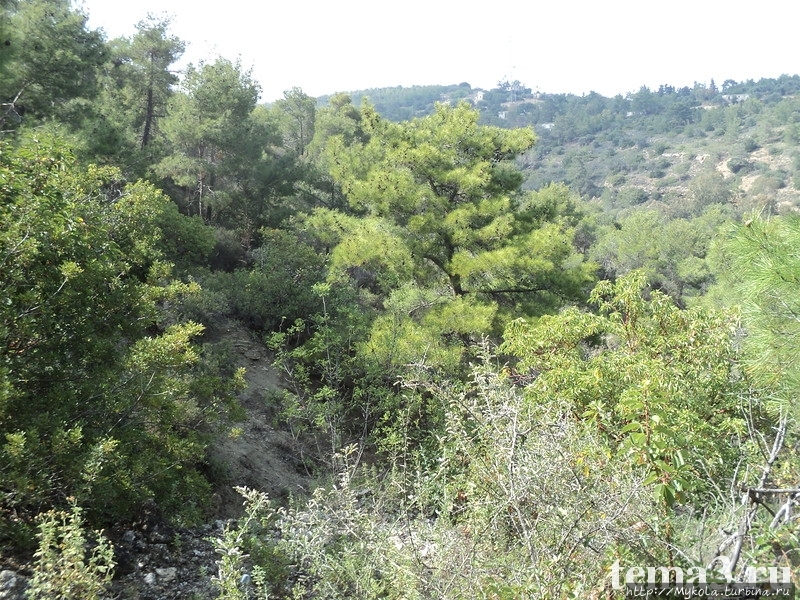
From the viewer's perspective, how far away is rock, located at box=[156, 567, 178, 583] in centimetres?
412

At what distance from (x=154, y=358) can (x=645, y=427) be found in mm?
3956

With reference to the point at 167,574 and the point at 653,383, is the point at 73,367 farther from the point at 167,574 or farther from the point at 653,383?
the point at 653,383

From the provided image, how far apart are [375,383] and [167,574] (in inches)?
184

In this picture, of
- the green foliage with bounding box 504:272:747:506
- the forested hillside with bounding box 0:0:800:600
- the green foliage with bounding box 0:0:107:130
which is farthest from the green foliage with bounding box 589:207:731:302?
the green foliage with bounding box 0:0:107:130

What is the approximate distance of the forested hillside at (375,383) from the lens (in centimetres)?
281

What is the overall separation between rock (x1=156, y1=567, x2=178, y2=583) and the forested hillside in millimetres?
27

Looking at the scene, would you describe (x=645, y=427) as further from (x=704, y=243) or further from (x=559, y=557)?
(x=704, y=243)

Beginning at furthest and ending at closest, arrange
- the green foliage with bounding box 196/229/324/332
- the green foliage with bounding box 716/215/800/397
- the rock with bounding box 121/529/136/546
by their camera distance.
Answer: the green foliage with bounding box 196/229/324/332, the rock with bounding box 121/529/136/546, the green foliage with bounding box 716/215/800/397

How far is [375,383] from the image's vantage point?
854cm

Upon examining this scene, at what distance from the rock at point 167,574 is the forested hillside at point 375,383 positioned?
0.03 m

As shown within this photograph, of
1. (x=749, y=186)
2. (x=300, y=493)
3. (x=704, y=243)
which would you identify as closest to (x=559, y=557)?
(x=300, y=493)

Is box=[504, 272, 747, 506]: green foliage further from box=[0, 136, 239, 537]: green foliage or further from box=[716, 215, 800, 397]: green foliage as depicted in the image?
box=[0, 136, 239, 537]: green foliage

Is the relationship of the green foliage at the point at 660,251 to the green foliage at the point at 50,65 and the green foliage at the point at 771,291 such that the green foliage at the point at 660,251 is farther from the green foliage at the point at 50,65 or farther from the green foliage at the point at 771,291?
the green foliage at the point at 771,291
